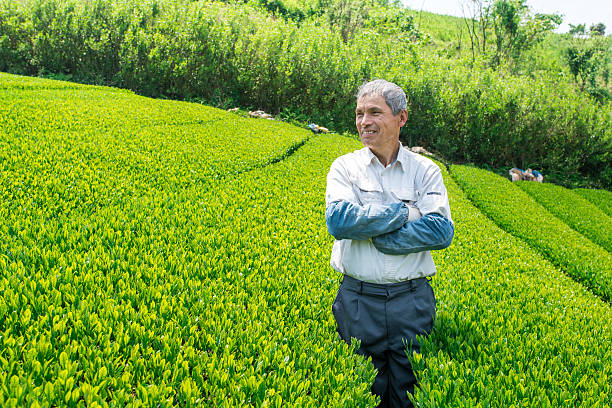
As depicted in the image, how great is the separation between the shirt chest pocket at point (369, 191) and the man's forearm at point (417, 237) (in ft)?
1.03

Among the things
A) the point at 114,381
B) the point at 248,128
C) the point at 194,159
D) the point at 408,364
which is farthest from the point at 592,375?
the point at 248,128

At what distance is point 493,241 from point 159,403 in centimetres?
683

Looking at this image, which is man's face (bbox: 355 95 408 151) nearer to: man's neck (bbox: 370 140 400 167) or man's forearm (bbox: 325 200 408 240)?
man's neck (bbox: 370 140 400 167)

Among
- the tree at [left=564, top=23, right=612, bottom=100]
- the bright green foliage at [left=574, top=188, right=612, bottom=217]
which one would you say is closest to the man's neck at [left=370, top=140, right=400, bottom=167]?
the bright green foliage at [left=574, top=188, right=612, bottom=217]

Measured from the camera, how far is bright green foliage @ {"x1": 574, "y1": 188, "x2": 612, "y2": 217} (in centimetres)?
1447

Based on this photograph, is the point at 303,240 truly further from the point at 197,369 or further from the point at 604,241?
the point at 604,241

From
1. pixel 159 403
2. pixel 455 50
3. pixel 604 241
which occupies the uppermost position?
pixel 455 50

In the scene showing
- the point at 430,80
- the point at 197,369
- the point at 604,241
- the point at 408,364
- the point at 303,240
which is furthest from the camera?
the point at 430,80

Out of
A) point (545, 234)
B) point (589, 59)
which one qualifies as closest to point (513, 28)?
point (589, 59)

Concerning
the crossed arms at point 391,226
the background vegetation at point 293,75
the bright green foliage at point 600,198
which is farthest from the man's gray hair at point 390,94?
the background vegetation at point 293,75

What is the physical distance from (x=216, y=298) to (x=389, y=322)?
5.08ft

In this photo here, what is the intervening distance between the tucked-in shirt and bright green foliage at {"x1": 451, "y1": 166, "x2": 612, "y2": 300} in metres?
6.57

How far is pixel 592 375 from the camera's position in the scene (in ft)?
9.29

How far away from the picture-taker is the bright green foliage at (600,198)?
14.5 m
